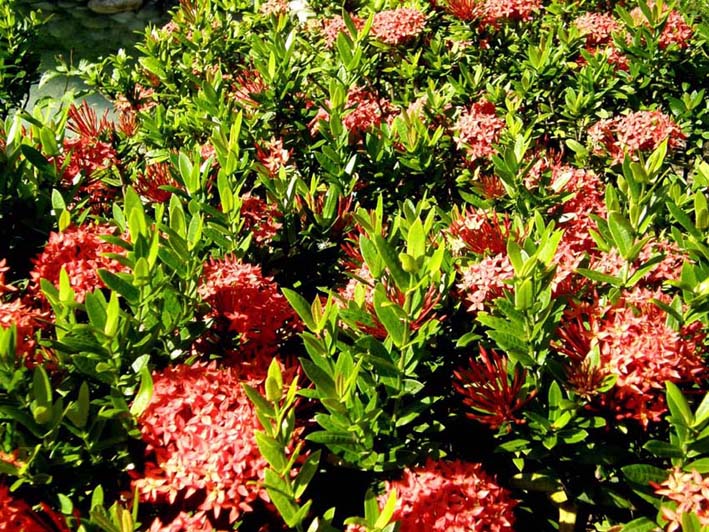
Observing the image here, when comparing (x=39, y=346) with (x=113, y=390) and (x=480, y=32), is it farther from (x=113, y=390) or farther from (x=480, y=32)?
(x=480, y=32)

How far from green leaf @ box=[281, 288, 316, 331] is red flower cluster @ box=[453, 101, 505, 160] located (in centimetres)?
117

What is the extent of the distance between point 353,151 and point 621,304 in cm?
108

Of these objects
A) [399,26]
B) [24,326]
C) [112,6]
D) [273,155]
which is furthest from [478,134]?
[112,6]

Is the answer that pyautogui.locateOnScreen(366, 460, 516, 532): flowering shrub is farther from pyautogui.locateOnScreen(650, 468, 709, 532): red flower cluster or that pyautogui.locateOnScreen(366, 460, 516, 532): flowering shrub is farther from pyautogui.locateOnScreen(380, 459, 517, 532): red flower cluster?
pyautogui.locateOnScreen(650, 468, 709, 532): red flower cluster

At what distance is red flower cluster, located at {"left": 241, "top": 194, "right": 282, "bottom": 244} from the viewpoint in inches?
75.8

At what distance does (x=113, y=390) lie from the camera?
1.36 metres

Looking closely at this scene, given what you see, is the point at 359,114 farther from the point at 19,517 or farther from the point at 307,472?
the point at 19,517

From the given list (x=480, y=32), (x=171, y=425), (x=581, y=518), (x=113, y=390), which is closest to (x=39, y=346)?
(x=113, y=390)

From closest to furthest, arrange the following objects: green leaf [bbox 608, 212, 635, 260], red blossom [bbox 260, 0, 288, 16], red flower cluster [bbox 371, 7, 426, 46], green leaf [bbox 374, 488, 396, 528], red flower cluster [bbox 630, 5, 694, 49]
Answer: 1. green leaf [bbox 374, 488, 396, 528]
2. green leaf [bbox 608, 212, 635, 260]
3. red flower cluster [bbox 630, 5, 694, 49]
4. red flower cluster [bbox 371, 7, 426, 46]
5. red blossom [bbox 260, 0, 288, 16]

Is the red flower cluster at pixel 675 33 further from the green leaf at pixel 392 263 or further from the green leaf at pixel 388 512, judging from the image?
the green leaf at pixel 388 512

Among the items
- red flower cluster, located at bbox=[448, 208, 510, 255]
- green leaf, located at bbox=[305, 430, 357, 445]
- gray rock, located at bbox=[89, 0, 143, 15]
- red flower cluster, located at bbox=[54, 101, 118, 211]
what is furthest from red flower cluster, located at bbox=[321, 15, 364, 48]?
gray rock, located at bbox=[89, 0, 143, 15]

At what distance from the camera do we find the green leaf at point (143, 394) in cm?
133

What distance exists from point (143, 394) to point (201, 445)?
0.55 ft

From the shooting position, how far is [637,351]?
143 cm
